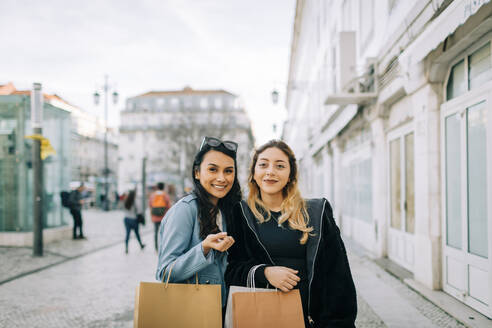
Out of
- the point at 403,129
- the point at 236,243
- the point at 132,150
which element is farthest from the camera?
the point at 132,150

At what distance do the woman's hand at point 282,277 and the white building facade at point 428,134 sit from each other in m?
0.79

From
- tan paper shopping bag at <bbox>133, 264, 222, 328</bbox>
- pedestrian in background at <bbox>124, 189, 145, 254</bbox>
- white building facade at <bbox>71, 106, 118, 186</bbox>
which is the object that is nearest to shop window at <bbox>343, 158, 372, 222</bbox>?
pedestrian in background at <bbox>124, 189, 145, 254</bbox>

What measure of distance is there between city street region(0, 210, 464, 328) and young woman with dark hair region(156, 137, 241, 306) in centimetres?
296

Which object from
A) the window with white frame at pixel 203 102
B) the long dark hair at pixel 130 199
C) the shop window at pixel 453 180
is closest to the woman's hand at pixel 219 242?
the shop window at pixel 453 180

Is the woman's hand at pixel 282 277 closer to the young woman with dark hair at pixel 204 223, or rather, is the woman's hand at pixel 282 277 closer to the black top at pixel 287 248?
the black top at pixel 287 248

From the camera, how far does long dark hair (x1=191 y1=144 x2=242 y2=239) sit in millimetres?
2346

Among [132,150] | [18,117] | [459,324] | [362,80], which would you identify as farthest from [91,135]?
Result: [459,324]

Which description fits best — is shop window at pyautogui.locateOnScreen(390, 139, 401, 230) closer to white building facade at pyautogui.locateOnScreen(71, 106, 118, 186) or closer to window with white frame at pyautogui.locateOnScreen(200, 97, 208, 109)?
white building facade at pyautogui.locateOnScreen(71, 106, 118, 186)

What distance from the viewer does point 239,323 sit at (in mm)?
1924

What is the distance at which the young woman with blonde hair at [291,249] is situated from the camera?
6.96ft

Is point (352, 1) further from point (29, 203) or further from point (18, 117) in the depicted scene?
point (29, 203)

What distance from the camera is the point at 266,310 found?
1.97 metres

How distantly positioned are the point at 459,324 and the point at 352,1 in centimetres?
981

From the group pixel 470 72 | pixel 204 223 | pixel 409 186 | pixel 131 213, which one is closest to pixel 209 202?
pixel 204 223
